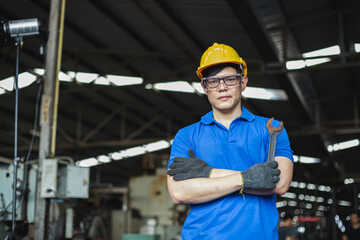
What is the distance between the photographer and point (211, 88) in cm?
197

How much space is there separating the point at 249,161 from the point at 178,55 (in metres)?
8.15

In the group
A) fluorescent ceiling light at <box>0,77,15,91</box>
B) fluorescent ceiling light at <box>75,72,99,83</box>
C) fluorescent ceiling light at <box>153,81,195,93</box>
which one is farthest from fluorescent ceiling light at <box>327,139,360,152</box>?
fluorescent ceiling light at <box>0,77,15,91</box>

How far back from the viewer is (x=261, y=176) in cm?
172

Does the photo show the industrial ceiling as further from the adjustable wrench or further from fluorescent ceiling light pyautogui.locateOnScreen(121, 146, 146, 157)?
the adjustable wrench

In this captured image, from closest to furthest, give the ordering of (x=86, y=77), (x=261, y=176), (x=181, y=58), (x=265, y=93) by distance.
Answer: (x=261, y=176) → (x=181, y=58) → (x=265, y=93) → (x=86, y=77)

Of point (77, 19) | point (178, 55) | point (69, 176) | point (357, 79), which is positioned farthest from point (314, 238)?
Result: point (69, 176)

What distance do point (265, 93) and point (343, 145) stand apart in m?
6.43

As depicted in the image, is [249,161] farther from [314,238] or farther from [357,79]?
[314,238]

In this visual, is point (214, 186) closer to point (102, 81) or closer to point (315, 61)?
point (315, 61)

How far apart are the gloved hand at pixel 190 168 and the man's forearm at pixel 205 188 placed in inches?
0.8

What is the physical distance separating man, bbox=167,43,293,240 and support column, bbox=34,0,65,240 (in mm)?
2959

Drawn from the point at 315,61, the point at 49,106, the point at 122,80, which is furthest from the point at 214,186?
the point at 122,80

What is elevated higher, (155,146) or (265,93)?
(265,93)

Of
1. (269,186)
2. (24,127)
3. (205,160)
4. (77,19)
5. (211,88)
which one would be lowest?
(269,186)
